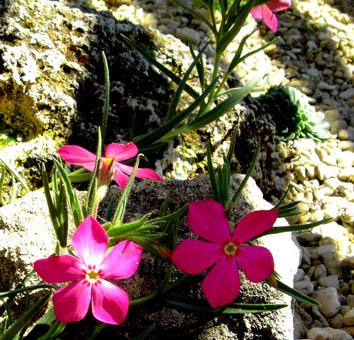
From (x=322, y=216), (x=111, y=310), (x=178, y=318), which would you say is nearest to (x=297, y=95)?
(x=322, y=216)

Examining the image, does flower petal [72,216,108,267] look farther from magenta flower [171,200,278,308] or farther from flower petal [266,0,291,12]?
flower petal [266,0,291,12]

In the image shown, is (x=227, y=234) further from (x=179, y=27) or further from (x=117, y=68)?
(x=179, y=27)

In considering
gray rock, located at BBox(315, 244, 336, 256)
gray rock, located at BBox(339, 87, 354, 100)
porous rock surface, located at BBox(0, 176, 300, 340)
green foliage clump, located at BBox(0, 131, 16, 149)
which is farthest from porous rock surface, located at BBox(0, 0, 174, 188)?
gray rock, located at BBox(339, 87, 354, 100)

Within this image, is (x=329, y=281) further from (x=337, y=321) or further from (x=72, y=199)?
(x=72, y=199)

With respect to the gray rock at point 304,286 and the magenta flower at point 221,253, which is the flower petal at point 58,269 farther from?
the gray rock at point 304,286

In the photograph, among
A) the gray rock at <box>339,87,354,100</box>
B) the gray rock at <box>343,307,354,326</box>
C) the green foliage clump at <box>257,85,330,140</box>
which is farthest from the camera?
the gray rock at <box>339,87,354,100</box>

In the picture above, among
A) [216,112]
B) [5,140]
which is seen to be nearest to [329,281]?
[216,112]

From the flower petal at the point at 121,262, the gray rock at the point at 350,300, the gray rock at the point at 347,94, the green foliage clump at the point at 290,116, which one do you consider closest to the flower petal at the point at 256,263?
the flower petal at the point at 121,262
